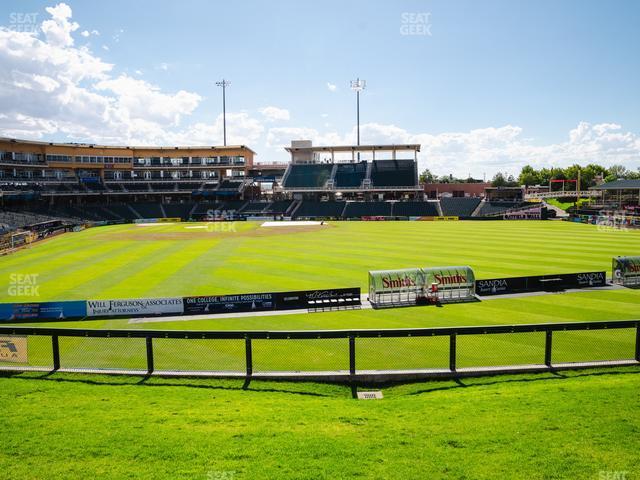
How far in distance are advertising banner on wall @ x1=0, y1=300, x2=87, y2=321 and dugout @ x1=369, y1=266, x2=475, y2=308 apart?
15.7 metres

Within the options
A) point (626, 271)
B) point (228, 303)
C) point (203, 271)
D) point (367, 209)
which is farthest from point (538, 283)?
point (367, 209)

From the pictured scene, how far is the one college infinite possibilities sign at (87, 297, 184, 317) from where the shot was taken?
23359mm

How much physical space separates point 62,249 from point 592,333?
5061 cm

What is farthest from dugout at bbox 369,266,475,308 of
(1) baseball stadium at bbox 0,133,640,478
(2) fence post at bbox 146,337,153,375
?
(2) fence post at bbox 146,337,153,375

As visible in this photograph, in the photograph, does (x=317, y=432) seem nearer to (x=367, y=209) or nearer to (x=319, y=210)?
(x=367, y=209)

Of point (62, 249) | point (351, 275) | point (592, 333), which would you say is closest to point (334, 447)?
point (592, 333)

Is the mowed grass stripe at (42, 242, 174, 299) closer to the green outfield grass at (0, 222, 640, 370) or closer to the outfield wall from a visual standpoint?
the green outfield grass at (0, 222, 640, 370)

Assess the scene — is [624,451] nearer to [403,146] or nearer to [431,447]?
[431,447]

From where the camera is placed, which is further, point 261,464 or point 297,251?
point 297,251

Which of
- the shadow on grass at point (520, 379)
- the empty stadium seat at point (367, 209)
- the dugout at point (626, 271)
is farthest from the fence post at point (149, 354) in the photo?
the empty stadium seat at point (367, 209)

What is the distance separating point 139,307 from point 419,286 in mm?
→ 15168

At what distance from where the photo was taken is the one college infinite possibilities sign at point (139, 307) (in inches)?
920

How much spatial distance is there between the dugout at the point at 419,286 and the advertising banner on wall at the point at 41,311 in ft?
51.5

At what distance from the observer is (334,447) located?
787 cm
